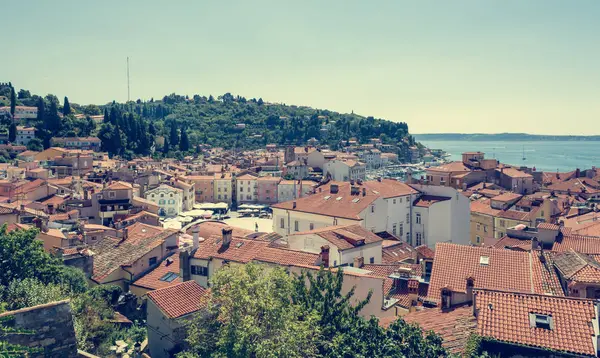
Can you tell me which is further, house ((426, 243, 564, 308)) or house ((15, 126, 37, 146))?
house ((15, 126, 37, 146))

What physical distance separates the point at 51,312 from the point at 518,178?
6594 cm

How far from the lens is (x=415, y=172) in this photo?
495 ft

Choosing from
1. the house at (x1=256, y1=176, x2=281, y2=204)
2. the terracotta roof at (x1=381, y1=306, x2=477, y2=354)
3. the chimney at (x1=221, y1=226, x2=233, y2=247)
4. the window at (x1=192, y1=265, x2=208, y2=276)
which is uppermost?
the chimney at (x1=221, y1=226, x2=233, y2=247)

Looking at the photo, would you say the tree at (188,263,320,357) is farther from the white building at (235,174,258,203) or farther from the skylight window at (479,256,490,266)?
the white building at (235,174,258,203)

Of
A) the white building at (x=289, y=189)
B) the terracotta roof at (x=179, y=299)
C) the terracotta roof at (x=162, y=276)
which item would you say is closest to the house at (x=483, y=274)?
the terracotta roof at (x=179, y=299)

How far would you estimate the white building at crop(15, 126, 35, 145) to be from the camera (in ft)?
331

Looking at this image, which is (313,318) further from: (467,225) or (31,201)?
(31,201)

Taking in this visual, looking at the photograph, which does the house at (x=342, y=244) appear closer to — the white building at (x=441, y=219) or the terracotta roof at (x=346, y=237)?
the terracotta roof at (x=346, y=237)

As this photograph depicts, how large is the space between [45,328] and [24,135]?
103992mm

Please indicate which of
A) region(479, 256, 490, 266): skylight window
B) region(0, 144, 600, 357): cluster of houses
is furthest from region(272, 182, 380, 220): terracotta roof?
region(479, 256, 490, 266): skylight window

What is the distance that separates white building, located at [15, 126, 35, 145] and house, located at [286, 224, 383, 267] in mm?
91978

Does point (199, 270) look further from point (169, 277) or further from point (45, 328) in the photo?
point (45, 328)

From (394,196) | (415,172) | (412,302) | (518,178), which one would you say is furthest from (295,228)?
(415,172)

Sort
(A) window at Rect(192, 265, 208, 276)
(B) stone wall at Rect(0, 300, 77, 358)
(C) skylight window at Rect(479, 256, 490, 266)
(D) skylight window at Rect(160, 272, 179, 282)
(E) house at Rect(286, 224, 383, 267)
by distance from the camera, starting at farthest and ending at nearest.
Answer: (D) skylight window at Rect(160, 272, 179, 282) → (E) house at Rect(286, 224, 383, 267) → (A) window at Rect(192, 265, 208, 276) → (C) skylight window at Rect(479, 256, 490, 266) → (B) stone wall at Rect(0, 300, 77, 358)
